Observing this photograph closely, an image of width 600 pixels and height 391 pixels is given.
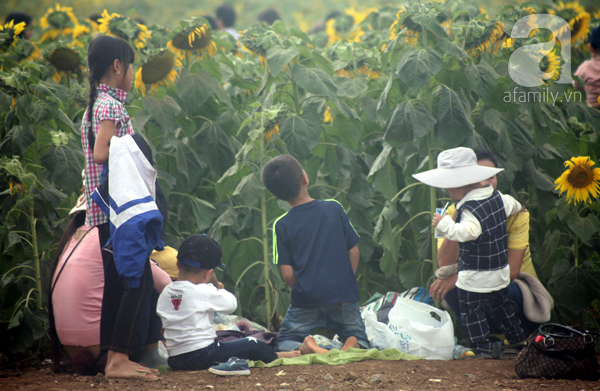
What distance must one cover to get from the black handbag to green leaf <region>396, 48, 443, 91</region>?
155 cm

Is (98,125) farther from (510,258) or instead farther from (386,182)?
(510,258)

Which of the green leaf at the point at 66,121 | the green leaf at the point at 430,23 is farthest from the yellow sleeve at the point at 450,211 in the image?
the green leaf at the point at 66,121

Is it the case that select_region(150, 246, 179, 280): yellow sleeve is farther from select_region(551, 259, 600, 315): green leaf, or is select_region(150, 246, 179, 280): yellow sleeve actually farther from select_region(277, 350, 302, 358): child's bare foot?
select_region(551, 259, 600, 315): green leaf

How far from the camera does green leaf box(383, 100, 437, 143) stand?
3.78 m

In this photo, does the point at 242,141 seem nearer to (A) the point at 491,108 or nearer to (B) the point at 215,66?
(B) the point at 215,66

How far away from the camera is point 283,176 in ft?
11.9

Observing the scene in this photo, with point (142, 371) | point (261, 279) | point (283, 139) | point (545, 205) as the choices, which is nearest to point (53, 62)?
point (283, 139)

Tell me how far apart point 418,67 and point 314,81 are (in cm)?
73

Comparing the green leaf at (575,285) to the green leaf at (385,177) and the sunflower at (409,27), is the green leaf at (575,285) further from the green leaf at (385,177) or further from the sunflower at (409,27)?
the sunflower at (409,27)

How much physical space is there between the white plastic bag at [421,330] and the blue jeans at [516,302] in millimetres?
145

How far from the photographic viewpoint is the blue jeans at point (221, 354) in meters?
3.22

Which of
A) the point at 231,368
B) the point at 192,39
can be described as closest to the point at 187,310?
the point at 231,368

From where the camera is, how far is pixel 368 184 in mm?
4461

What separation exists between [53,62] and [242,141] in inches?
59.1
